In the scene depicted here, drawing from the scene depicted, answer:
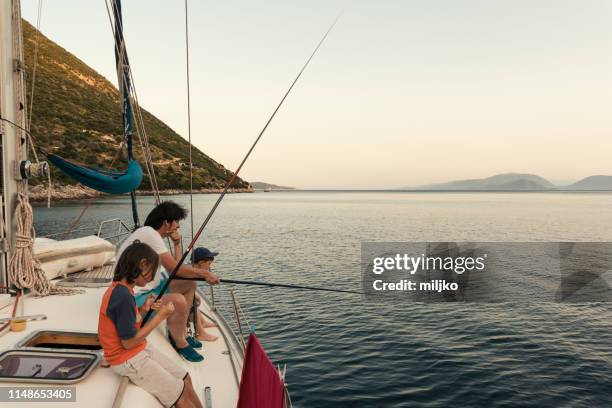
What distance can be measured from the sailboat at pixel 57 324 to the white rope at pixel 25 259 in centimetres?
1

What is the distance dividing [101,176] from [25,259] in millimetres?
1697

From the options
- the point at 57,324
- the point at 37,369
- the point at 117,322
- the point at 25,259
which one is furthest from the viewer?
the point at 25,259

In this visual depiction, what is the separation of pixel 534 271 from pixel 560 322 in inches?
466

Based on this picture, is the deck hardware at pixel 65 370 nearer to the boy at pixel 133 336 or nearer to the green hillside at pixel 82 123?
the boy at pixel 133 336

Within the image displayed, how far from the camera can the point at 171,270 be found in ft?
15.8

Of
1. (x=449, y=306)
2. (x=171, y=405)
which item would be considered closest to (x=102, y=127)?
(x=449, y=306)

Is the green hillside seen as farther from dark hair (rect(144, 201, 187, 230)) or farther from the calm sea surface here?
dark hair (rect(144, 201, 187, 230))

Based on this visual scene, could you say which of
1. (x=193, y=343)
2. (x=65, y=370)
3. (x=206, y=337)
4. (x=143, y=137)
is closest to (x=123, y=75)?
(x=143, y=137)

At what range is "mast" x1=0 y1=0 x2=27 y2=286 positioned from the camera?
20.4 ft

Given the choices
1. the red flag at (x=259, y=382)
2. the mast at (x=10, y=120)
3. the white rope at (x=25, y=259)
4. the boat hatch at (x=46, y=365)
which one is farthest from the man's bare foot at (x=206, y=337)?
→ the mast at (x=10, y=120)

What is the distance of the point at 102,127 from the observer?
131 meters

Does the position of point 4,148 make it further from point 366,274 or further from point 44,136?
point 44,136

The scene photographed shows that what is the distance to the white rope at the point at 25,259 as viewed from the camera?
6.27 metres

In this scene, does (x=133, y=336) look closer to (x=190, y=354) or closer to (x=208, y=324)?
(x=190, y=354)
